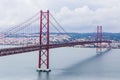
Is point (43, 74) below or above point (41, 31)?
below

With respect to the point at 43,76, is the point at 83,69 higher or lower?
higher

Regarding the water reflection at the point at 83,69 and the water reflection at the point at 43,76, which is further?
the water reflection at the point at 83,69

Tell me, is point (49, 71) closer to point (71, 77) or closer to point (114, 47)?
point (71, 77)

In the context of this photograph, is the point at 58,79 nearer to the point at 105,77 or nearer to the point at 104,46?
the point at 105,77

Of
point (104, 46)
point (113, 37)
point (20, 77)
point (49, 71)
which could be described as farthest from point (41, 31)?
point (113, 37)

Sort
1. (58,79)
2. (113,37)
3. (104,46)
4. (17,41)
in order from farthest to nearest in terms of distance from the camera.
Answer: (113,37), (104,46), (17,41), (58,79)

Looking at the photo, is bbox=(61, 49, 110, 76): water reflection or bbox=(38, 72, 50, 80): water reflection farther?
bbox=(61, 49, 110, 76): water reflection

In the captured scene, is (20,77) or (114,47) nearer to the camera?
(20,77)

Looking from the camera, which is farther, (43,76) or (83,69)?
(83,69)

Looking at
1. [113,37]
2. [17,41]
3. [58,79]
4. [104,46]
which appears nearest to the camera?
[58,79]
